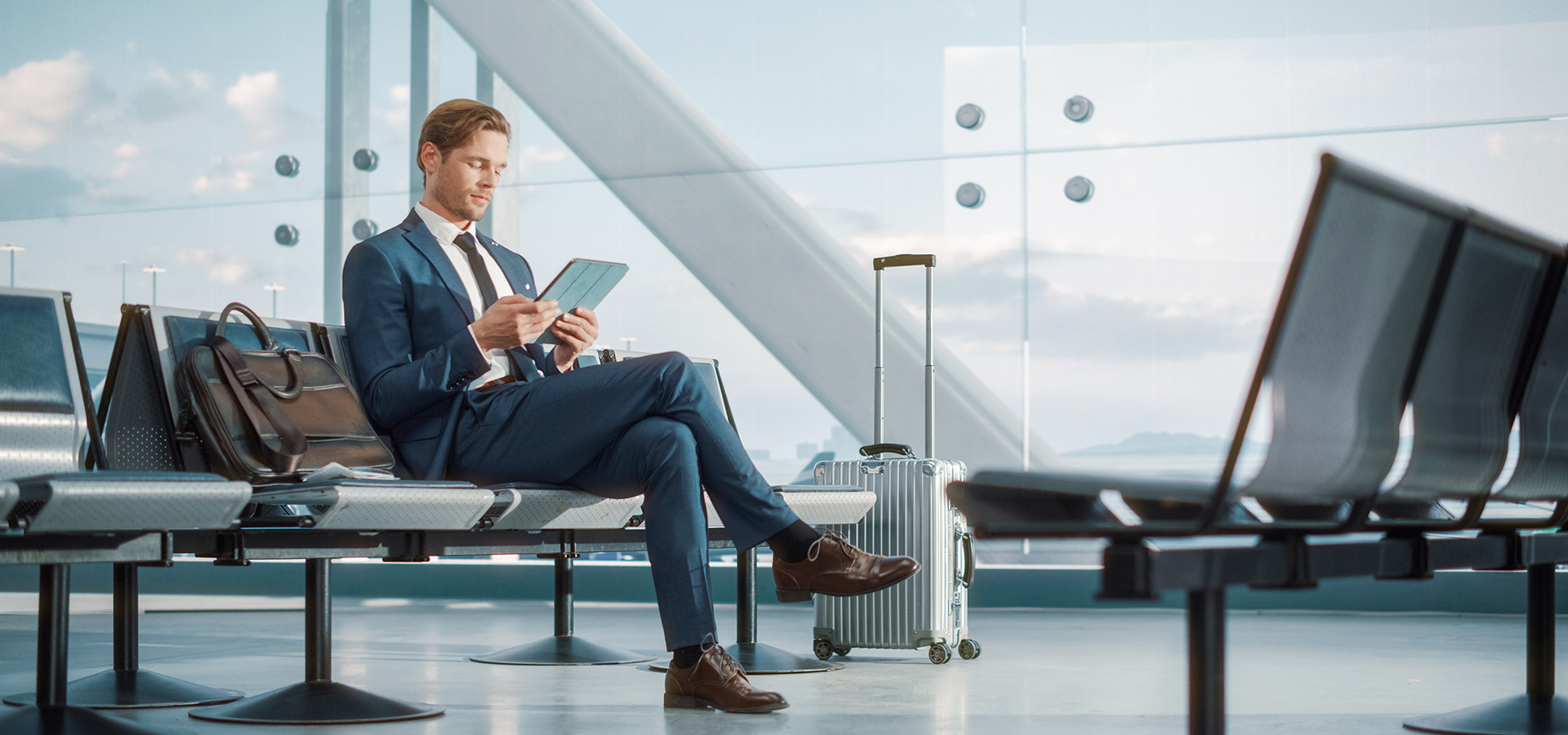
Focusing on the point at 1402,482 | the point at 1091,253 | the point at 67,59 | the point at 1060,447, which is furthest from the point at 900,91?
the point at 1402,482

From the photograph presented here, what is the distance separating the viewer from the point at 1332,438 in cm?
155

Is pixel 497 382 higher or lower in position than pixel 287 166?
lower

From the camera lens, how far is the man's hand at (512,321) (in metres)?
2.67

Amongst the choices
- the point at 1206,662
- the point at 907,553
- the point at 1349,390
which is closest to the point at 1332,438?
the point at 1349,390

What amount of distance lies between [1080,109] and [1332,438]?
480 centimetres

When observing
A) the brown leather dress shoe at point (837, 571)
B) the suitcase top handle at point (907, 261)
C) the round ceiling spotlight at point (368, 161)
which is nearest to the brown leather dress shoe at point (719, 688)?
the brown leather dress shoe at point (837, 571)

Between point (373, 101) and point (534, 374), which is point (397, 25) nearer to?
point (373, 101)

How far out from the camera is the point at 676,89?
666 centimetres

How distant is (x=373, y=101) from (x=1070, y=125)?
3554 mm

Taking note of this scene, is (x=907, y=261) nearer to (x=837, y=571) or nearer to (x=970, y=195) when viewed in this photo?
(x=837, y=571)

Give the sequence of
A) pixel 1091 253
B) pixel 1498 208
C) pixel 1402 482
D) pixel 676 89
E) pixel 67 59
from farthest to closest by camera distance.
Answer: pixel 67 59, pixel 676 89, pixel 1091 253, pixel 1498 208, pixel 1402 482

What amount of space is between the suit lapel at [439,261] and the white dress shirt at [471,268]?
19 millimetres

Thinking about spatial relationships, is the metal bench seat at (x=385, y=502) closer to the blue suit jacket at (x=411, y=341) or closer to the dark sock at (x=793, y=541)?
the blue suit jacket at (x=411, y=341)

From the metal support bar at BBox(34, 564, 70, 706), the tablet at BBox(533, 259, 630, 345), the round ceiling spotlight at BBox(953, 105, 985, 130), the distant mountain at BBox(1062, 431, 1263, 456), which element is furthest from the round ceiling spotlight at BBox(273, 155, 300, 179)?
the metal support bar at BBox(34, 564, 70, 706)
